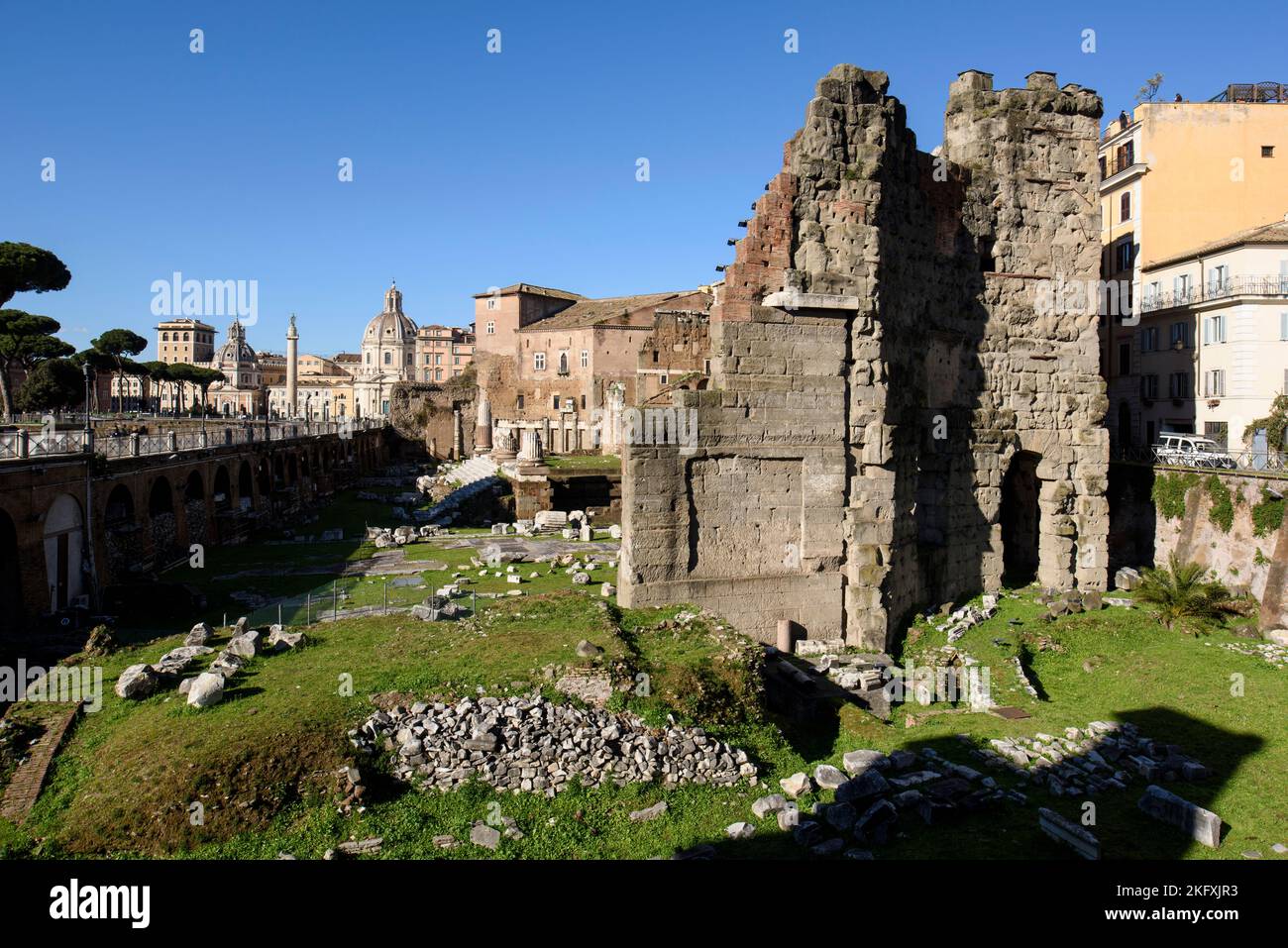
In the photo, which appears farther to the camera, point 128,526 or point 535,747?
point 128,526

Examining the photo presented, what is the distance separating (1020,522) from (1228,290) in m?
12.0

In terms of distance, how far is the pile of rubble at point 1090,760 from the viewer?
9828 mm

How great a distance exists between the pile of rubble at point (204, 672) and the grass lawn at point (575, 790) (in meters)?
0.21

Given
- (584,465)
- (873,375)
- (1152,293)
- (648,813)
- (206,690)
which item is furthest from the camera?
(584,465)

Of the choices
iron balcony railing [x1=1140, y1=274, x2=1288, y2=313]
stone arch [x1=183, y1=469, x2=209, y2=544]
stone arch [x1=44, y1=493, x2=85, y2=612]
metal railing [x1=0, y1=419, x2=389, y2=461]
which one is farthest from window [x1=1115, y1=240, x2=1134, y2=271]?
stone arch [x1=44, y1=493, x2=85, y2=612]

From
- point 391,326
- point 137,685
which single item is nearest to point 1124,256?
point 137,685

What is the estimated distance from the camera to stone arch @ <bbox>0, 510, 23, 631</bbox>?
17.8 metres

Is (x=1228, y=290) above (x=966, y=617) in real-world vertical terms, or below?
above

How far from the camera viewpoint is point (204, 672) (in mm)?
11430

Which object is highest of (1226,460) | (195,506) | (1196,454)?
(1196,454)

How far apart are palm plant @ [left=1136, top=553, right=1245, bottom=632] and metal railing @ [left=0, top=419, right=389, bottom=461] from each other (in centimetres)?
2435

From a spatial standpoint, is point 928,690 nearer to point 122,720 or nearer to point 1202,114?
point 122,720

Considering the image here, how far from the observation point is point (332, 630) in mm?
13844

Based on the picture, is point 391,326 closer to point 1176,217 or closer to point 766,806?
point 1176,217
